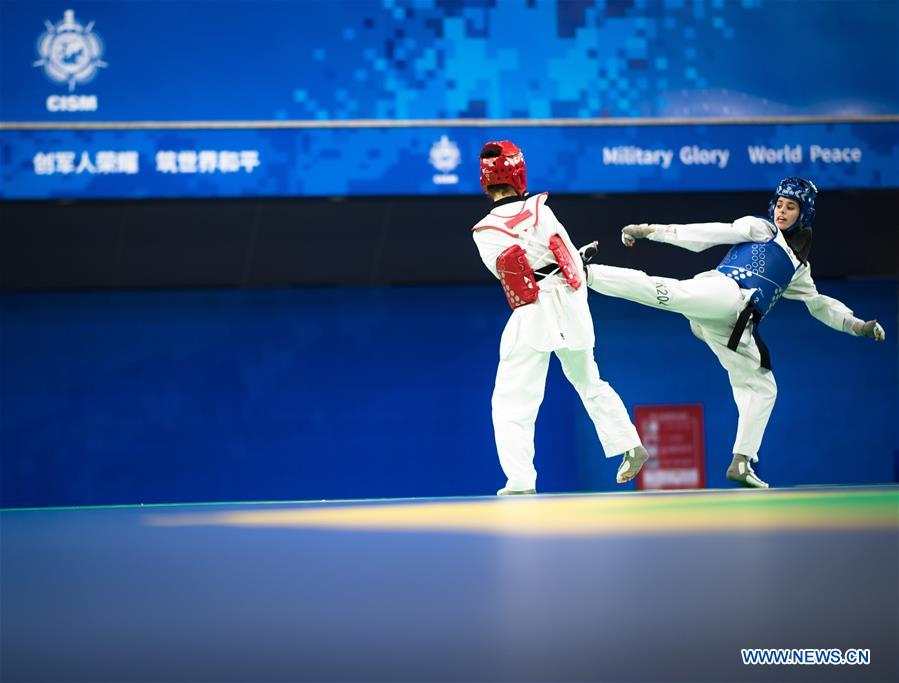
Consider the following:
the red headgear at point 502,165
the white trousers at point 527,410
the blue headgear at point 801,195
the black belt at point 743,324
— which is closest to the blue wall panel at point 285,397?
the black belt at point 743,324

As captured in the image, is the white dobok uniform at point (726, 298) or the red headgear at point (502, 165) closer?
the red headgear at point (502, 165)

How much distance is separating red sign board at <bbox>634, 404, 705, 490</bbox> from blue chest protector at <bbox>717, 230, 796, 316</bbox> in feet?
9.21

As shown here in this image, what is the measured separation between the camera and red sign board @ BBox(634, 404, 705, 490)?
7.82m

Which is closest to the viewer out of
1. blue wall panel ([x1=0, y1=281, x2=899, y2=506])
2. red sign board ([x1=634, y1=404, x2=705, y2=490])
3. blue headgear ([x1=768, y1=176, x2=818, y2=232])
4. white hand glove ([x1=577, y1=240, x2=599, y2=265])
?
white hand glove ([x1=577, y1=240, x2=599, y2=265])

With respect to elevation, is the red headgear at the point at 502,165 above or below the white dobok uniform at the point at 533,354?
above

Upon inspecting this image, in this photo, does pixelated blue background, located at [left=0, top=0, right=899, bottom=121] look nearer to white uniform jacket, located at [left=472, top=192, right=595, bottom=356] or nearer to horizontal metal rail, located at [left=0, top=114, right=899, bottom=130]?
horizontal metal rail, located at [left=0, top=114, right=899, bottom=130]

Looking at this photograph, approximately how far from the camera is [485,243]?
4.74 m

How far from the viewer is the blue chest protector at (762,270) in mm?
5086

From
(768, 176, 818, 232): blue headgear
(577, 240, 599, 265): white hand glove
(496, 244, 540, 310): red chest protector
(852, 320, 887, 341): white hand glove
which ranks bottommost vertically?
(852, 320, 887, 341): white hand glove

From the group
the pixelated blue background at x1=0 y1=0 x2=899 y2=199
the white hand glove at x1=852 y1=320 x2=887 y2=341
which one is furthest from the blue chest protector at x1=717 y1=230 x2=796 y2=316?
the pixelated blue background at x1=0 y1=0 x2=899 y2=199

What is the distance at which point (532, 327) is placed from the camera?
4609mm

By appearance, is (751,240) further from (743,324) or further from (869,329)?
(869,329)

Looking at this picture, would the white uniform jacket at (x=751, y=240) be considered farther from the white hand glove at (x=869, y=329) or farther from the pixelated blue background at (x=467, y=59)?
the pixelated blue background at (x=467, y=59)

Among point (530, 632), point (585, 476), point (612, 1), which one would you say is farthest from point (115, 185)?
point (530, 632)
